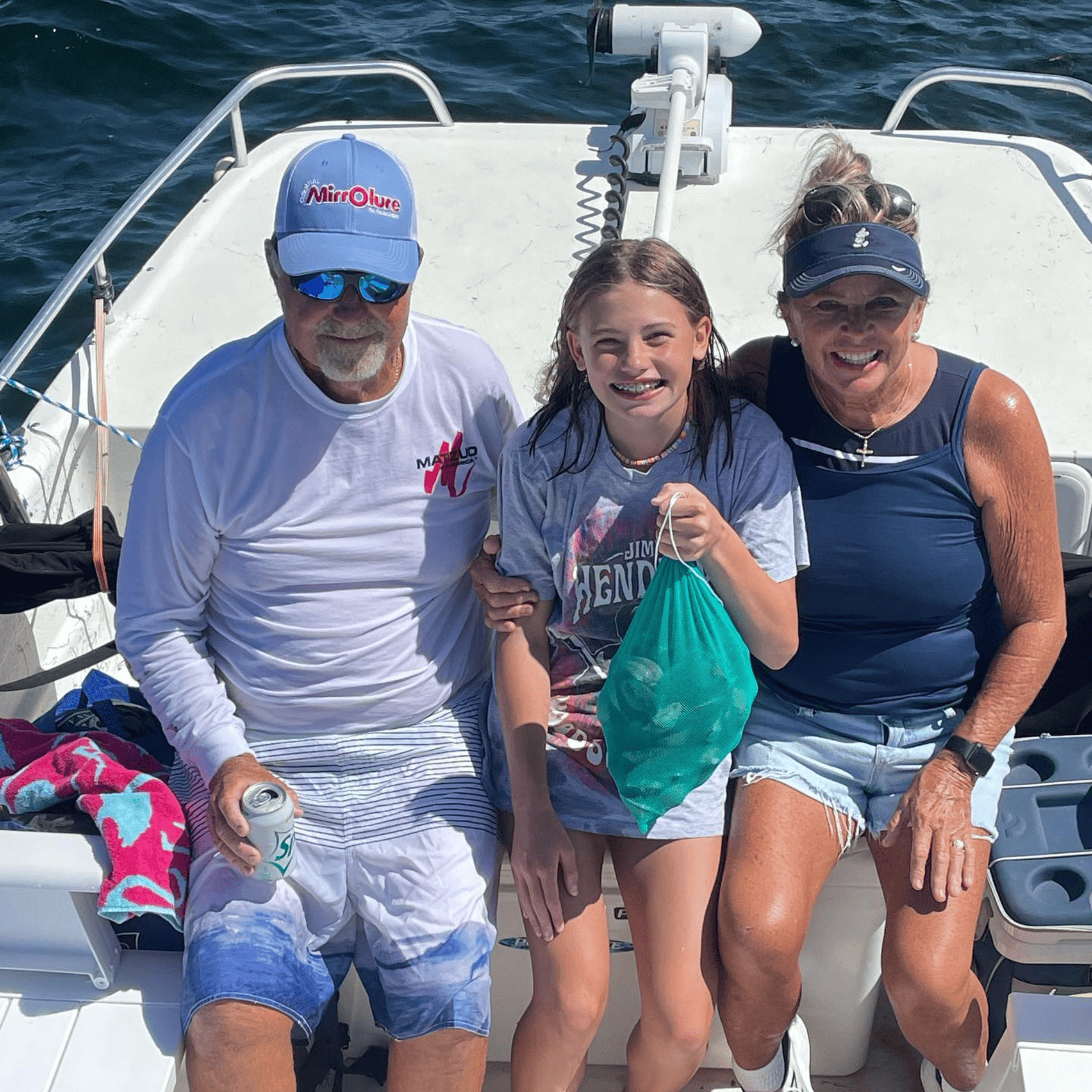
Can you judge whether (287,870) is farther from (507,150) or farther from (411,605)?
(507,150)

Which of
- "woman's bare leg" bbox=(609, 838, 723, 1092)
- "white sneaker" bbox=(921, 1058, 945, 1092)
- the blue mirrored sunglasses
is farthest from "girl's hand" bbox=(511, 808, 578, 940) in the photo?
the blue mirrored sunglasses

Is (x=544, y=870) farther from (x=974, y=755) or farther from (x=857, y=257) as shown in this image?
(x=857, y=257)

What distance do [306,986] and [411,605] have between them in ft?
2.18

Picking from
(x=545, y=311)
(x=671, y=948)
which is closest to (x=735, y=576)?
(x=671, y=948)

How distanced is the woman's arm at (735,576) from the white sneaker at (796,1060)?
634 millimetres

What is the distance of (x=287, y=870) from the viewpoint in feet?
6.59

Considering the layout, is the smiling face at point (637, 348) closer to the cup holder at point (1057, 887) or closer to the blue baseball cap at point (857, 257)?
the blue baseball cap at point (857, 257)

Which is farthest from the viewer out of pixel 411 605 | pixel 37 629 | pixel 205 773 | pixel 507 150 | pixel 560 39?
pixel 560 39

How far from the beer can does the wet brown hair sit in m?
0.71

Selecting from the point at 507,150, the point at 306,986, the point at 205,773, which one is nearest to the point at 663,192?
the point at 507,150

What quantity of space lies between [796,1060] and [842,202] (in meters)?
1.44

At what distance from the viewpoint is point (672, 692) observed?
6.39 ft

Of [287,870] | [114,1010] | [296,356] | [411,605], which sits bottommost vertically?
[114,1010]

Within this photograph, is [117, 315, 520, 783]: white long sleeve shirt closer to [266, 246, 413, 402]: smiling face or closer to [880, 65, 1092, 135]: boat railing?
A: [266, 246, 413, 402]: smiling face
